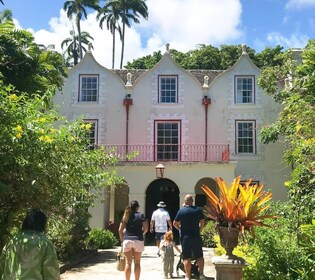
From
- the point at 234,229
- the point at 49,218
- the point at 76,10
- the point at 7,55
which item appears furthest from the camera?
the point at 76,10

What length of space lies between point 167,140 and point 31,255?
17594mm

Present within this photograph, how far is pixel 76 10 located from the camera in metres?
44.0

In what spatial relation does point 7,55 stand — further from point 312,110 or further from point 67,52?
point 67,52

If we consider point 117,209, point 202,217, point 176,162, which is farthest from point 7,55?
point 117,209

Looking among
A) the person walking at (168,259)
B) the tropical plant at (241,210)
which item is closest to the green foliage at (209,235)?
the person walking at (168,259)

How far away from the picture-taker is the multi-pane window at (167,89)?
867 inches

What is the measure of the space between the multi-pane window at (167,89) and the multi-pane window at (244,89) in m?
2.94

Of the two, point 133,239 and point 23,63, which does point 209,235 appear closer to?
point 133,239

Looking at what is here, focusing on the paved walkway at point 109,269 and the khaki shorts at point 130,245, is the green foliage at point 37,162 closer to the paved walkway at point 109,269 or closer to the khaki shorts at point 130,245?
the khaki shorts at point 130,245

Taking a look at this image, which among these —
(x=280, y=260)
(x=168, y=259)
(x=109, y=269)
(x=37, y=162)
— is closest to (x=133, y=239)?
Answer: (x=168, y=259)

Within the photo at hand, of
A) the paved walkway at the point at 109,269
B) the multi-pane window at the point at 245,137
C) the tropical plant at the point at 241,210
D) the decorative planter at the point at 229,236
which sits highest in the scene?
the multi-pane window at the point at 245,137

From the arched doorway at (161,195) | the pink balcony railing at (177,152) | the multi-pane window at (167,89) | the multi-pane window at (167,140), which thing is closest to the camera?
the pink balcony railing at (177,152)

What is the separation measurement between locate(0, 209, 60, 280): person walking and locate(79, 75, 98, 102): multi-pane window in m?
18.1

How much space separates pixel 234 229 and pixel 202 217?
7.23 ft
